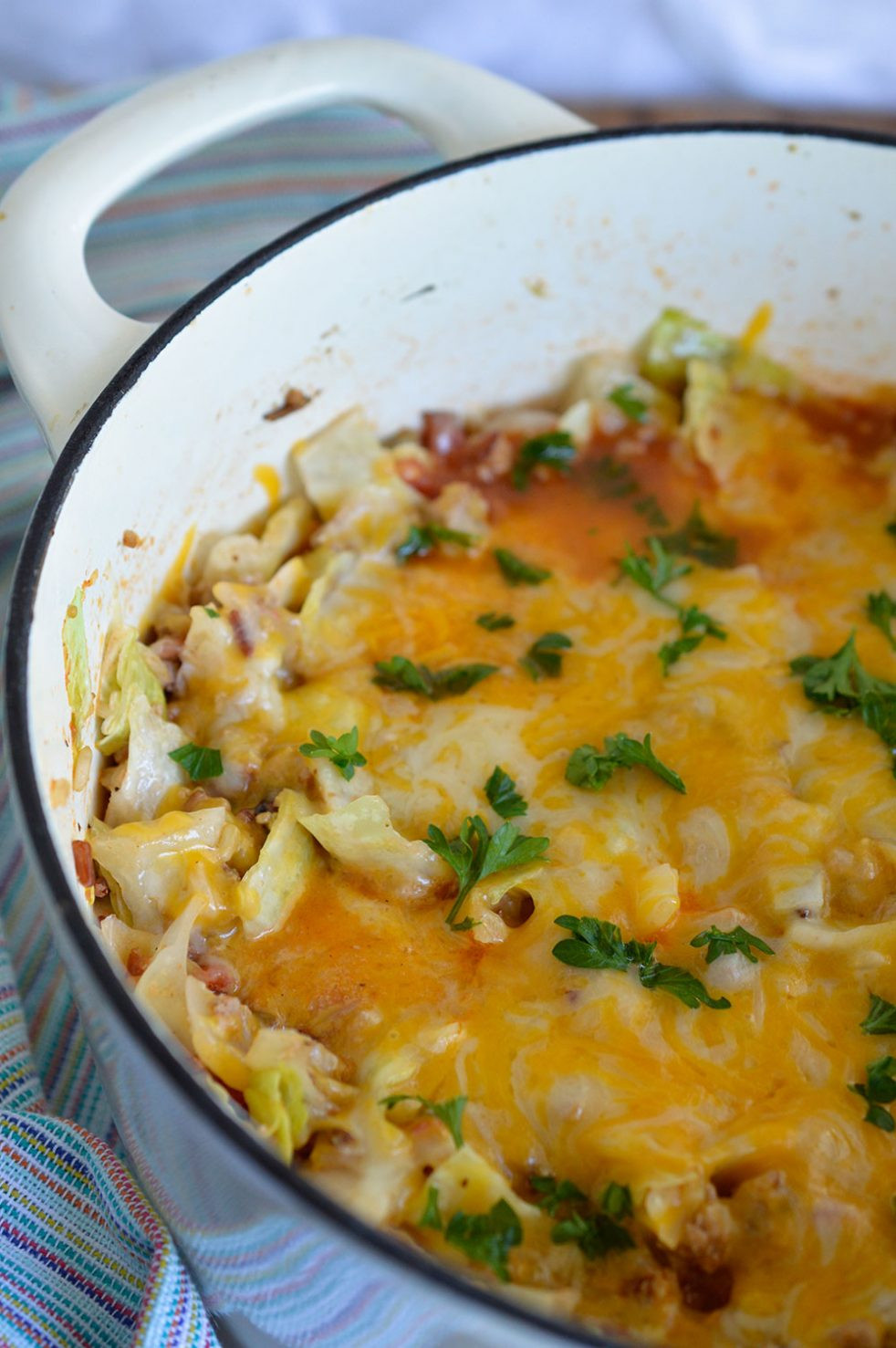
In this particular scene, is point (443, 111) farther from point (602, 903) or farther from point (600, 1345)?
point (600, 1345)

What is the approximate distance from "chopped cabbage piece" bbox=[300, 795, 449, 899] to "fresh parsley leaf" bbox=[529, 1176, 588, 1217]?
1.86ft

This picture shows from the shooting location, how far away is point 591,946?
7.53 ft

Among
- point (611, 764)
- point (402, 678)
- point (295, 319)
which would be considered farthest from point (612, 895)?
point (295, 319)

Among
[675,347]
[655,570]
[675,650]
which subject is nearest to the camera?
[675,650]

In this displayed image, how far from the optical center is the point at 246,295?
282 centimetres

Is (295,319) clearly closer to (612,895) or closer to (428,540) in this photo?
(428,540)

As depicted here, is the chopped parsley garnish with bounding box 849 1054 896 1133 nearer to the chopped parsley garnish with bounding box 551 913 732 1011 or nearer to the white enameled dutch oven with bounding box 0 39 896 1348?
the chopped parsley garnish with bounding box 551 913 732 1011

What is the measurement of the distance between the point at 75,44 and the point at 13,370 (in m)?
2.63

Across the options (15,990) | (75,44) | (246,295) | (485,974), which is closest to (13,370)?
(246,295)

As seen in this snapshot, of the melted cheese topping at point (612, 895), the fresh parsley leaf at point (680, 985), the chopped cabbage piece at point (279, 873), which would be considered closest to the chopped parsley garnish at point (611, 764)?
the melted cheese topping at point (612, 895)

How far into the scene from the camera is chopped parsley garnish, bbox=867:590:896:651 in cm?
290

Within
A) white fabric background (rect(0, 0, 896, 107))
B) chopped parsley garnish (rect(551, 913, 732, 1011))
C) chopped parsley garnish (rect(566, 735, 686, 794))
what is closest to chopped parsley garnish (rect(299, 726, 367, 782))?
chopped parsley garnish (rect(566, 735, 686, 794))

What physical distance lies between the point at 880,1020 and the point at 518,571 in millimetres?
1243

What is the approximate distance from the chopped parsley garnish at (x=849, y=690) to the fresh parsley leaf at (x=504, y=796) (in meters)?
0.64
